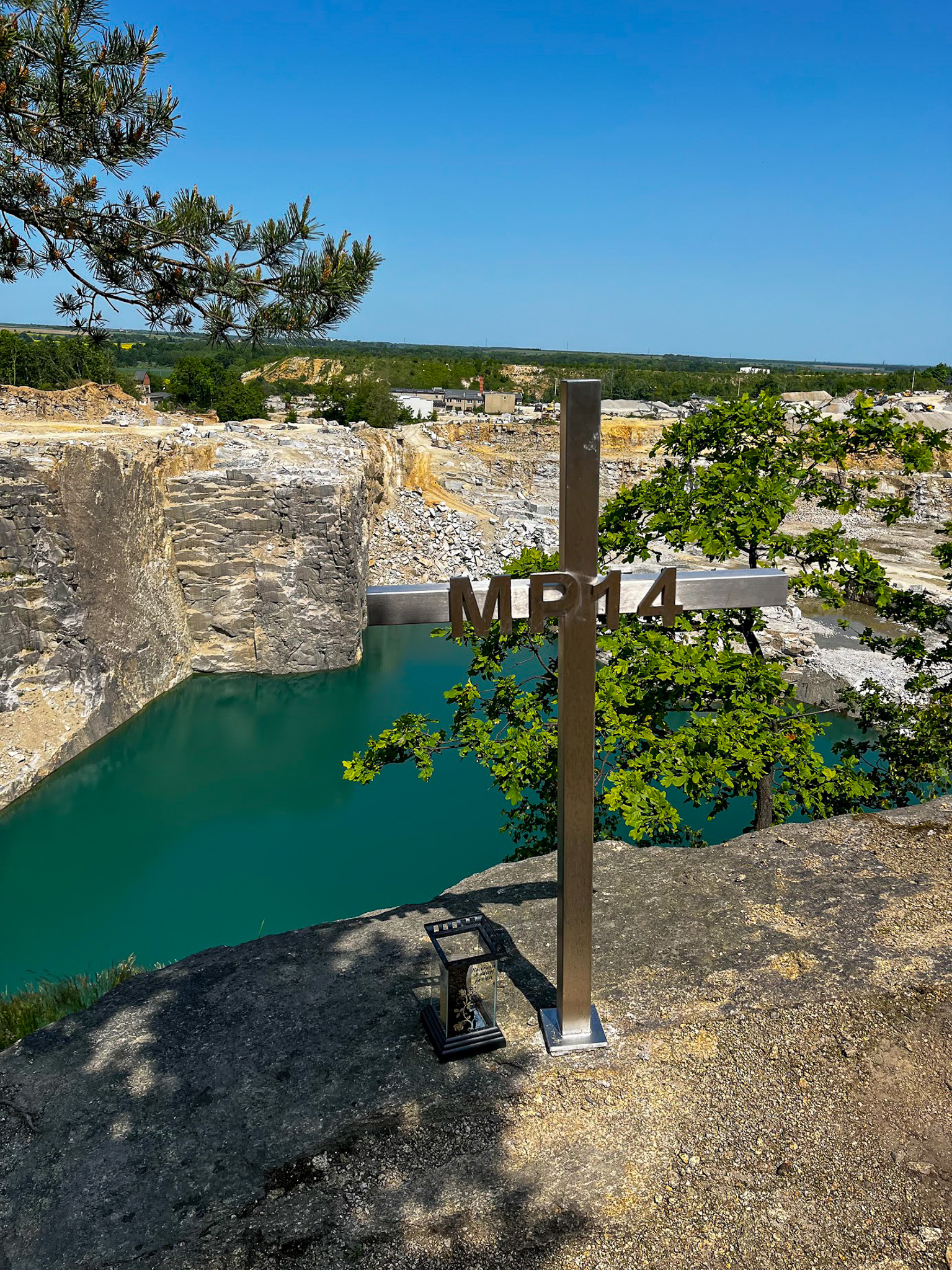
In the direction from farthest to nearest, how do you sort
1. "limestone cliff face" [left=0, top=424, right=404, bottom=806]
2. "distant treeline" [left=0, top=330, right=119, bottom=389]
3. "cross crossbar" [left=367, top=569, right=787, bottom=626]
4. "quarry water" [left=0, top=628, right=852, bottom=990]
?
1. "distant treeline" [left=0, top=330, right=119, bottom=389]
2. "limestone cliff face" [left=0, top=424, right=404, bottom=806]
3. "quarry water" [left=0, top=628, right=852, bottom=990]
4. "cross crossbar" [left=367, top=569, right=787, bottom=626]

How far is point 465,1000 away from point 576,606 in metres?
1.97

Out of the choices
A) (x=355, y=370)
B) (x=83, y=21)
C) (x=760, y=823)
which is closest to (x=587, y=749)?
(x=83, y=21)

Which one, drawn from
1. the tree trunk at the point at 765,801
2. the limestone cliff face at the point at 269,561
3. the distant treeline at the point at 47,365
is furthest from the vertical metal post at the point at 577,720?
the distant treeline at the point at 47,365

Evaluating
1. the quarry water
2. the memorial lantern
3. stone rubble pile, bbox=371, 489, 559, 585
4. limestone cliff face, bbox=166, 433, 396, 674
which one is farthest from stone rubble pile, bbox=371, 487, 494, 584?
the memorial lantern

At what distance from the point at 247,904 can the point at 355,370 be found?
173 feet

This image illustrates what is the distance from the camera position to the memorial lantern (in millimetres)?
4121

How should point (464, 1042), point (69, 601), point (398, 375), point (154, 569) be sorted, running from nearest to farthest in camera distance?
point (464, 1042) → point (69, 601) → point (154, 569) → point (398, 375)

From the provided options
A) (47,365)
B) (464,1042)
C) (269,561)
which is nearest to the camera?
(464,1042)

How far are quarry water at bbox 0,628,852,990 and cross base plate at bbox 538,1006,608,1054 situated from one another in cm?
841

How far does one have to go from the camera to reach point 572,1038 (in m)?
4.14

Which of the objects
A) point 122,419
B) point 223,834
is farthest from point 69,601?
point 122,419

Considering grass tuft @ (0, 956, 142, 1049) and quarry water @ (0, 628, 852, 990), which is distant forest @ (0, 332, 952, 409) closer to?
quarry water @ (0, 628, 852, 990)

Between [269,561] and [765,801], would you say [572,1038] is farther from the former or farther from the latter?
[269,561]

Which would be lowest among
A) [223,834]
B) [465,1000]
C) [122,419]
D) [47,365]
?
[223,834]
